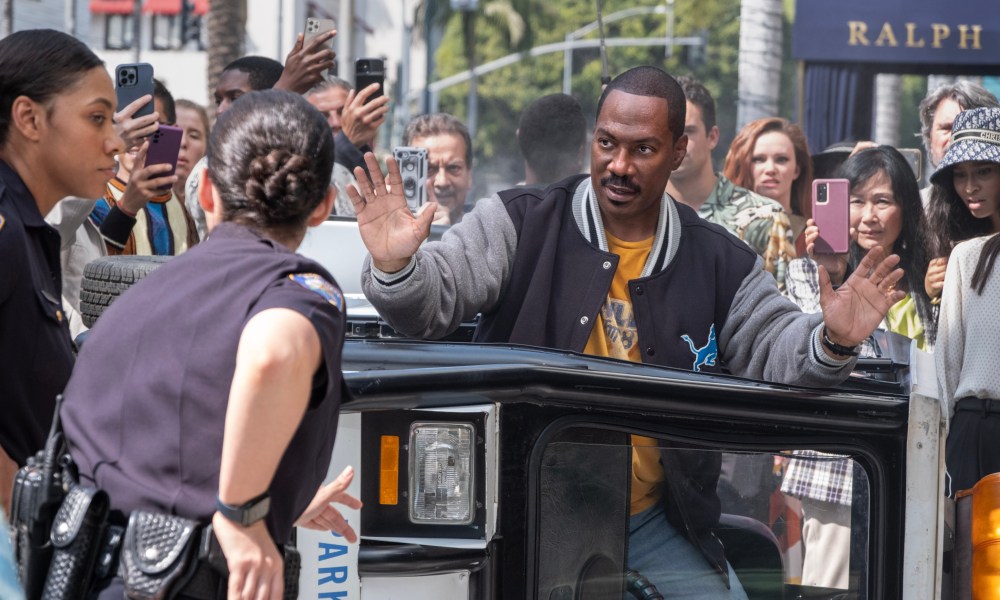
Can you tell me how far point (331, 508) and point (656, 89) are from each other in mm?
1750


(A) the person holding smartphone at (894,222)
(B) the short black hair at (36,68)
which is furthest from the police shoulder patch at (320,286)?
(A) the person holding smartphone at (894,222)

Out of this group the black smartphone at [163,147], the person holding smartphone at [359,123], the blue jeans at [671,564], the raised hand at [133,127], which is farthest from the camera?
the person holding smartphone at [359,123]

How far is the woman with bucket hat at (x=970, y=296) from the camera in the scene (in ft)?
14.9

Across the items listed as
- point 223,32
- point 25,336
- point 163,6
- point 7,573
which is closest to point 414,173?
point 25,336

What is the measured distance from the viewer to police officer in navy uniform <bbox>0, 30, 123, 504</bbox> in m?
2.62

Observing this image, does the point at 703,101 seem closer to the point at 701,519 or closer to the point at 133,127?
the point at 133,127

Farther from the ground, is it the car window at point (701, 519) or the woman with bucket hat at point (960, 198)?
the woman with bucket hat at point (960, 198)

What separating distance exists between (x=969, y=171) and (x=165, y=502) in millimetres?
3863

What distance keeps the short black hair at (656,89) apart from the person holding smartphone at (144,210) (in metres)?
1.47

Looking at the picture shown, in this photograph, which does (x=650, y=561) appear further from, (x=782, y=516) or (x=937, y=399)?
(x=937, y=399)

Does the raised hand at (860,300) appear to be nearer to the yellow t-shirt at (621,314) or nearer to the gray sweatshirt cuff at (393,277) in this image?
the yellow t-shirt at (621,314)

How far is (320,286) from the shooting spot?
7.13ft

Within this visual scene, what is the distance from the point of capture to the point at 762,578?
9.66 feet

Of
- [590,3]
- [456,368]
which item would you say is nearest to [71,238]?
[456,368]
